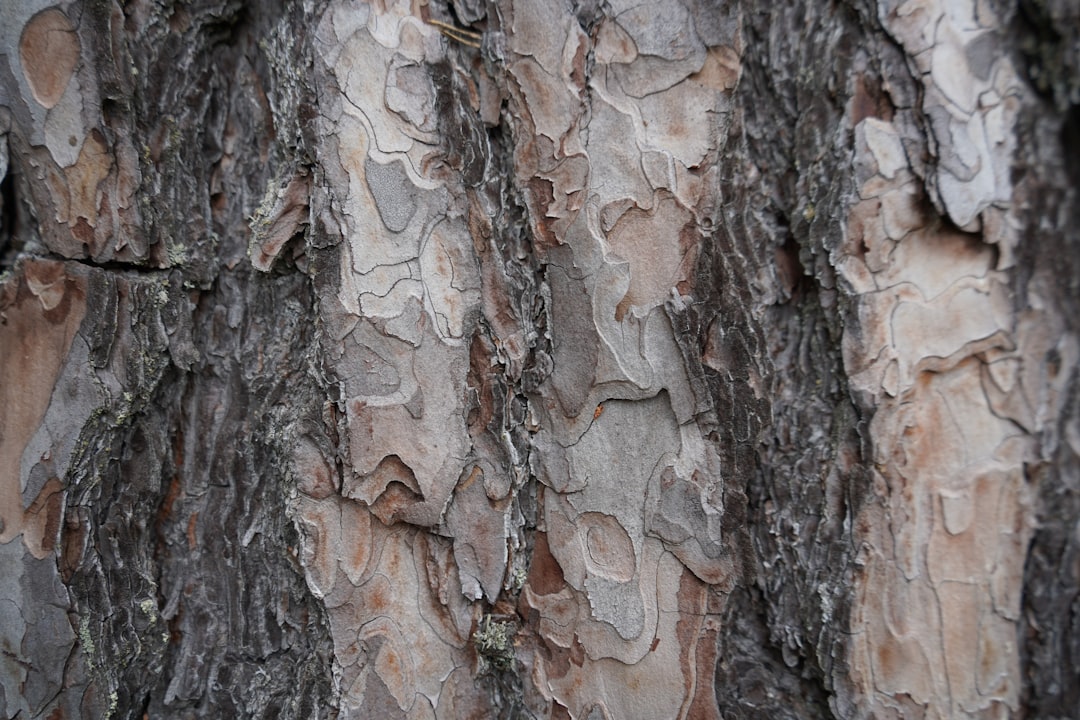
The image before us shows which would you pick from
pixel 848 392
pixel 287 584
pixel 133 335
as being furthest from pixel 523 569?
pixel 133 335

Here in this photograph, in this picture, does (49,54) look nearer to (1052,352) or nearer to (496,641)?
(496,641)

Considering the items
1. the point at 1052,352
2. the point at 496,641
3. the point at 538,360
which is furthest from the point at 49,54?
the point at 1052,352

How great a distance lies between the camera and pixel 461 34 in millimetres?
900

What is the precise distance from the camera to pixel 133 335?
89 centimetres

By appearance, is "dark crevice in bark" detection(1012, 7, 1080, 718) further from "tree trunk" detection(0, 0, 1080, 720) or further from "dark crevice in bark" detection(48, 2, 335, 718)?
"dark crevice in bark" detection(48, 2, 335, 718)

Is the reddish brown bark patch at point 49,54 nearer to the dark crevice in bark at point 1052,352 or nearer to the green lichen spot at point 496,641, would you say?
the green lichen spot at point 496,641

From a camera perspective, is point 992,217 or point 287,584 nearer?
point 992,217

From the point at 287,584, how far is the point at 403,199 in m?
0.55

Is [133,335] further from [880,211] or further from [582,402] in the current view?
[880,211]

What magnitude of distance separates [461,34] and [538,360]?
0.45m

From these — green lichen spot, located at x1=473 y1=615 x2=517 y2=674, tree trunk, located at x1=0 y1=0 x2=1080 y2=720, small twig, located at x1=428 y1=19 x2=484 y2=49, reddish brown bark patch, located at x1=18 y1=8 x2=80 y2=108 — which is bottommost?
green lichen spot, located at x1=473 y1=615 x2=517 y2=674

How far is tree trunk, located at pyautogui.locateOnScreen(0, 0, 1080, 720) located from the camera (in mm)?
770

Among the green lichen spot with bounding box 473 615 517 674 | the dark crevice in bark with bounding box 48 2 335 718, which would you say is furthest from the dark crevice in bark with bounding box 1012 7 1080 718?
the dark crevice in bark with bounding box 48 2 335 718

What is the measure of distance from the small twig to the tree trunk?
0.5 inches
